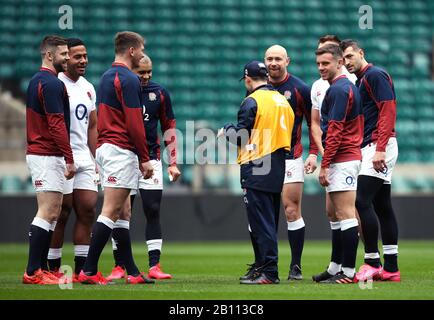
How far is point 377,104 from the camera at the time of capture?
8.70 metres

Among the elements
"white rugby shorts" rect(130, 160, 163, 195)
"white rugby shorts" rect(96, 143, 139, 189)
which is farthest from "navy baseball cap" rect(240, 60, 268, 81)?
"white rugby shorts" rect(130, 160, 163, 195)

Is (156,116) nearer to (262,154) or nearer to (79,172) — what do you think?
(79,172)

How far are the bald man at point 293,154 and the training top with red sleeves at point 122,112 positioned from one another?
1.75 m

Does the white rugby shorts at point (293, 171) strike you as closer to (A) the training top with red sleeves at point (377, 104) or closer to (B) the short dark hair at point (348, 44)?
(A) the training top with red sleeves at point (377, 104)

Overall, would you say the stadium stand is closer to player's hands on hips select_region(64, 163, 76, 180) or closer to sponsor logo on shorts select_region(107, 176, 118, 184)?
player's hands on hips select_region(64, 163, 76, 180)

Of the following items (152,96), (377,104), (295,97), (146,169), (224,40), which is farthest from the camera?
(224,40)

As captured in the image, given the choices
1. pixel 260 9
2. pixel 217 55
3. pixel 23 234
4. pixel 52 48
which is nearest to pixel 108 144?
pixel 52 48

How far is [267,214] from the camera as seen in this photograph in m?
8.16

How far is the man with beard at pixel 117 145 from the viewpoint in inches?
311

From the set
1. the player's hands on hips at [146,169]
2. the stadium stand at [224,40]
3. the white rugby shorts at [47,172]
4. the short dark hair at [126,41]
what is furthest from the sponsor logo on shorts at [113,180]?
the stadium stand at [224,40]

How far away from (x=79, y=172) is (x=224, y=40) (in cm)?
1407

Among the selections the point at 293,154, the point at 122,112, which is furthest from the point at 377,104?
the point at 122,112

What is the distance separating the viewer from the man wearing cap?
8055mm

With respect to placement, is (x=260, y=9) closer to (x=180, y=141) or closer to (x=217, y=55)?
(x=217, y=55)
